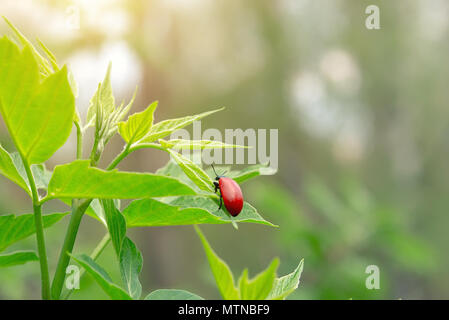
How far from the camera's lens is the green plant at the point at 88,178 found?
0.80 feet

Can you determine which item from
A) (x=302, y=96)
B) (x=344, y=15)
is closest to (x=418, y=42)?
(x=344, y=15)

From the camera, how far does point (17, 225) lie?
35 cm

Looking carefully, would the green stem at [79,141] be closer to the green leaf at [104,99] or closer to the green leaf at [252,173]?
the green leaf at [104,99]

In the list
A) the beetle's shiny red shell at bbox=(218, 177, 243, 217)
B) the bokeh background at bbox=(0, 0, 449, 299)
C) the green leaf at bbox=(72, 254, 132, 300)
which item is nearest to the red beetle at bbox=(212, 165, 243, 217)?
the beetle's shiny red shell at bbox=(218, 177, 243, 217)

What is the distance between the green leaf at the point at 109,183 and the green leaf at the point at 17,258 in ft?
0.36

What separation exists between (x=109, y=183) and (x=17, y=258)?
0.15 metres

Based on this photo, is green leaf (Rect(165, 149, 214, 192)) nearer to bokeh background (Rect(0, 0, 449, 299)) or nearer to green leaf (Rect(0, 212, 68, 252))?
green leaf (Rect(0, 212, 68, 252))

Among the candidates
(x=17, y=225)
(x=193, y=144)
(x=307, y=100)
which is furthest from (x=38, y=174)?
(x=307, y=100)

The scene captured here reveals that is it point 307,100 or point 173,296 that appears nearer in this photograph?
point 173,296

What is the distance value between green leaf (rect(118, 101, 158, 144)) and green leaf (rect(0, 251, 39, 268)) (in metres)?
0.13

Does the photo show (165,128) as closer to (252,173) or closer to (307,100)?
(252,173)


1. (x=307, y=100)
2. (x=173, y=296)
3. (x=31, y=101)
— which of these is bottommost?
(x=173, y=296)

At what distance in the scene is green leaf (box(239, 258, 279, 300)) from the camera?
212mm
